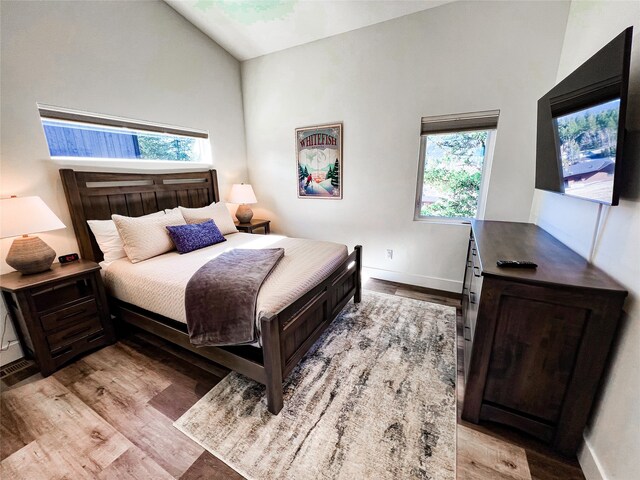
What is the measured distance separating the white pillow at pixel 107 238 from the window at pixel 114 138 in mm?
652

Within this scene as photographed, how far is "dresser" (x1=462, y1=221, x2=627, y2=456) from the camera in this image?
1127 millimetres

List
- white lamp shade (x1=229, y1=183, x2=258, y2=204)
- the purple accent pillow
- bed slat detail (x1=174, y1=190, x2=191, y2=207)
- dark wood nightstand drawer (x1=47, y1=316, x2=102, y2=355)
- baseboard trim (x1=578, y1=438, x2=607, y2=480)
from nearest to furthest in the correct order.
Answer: baseboard trim (x1=578, y1=438, x2=607, y2=480), dark wood nightstand drawer (x1=47, y1=316, x2=102, y2=355), the purple accent pillow, bed slat detail (x1=174, y1=190, x2=191, y2=207), white lamp shade (x1=229, y1=183, x2=258, y2=204)

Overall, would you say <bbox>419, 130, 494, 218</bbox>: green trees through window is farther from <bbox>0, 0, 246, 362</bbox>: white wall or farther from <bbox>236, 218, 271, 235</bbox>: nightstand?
A: <bbox>0, 0, 246, 362</bbox>: white wall

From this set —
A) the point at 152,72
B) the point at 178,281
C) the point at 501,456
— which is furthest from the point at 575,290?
the point at 152,72

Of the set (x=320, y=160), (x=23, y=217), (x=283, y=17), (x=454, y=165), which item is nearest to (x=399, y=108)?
(x=454, y=165)

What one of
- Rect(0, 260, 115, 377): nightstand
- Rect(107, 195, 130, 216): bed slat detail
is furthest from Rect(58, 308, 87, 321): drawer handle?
Rect(107, 195, 130, 216): bed slat detail

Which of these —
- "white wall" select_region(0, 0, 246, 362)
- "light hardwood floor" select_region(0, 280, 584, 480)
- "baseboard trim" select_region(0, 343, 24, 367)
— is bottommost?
"light hardwood floor" select_region(0, 280, 584, 480)

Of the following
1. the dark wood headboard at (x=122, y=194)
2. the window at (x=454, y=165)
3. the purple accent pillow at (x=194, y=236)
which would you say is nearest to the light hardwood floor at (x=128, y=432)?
the purple accent pillow at (x=194, y=236)

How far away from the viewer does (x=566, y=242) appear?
5.55 ft

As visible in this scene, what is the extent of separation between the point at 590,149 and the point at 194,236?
2.92 m

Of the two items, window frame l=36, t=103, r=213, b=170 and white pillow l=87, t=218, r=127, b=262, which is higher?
window frame l=36, t=103, r=213, b=170

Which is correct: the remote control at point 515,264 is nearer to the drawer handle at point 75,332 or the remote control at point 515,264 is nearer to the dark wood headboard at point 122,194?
the drawer handle at point 75,332

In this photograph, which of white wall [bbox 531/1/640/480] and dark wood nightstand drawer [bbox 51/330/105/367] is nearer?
white wall [bbox 531/1/640/480]

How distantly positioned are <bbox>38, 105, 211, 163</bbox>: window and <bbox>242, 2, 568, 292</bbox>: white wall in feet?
3.21
